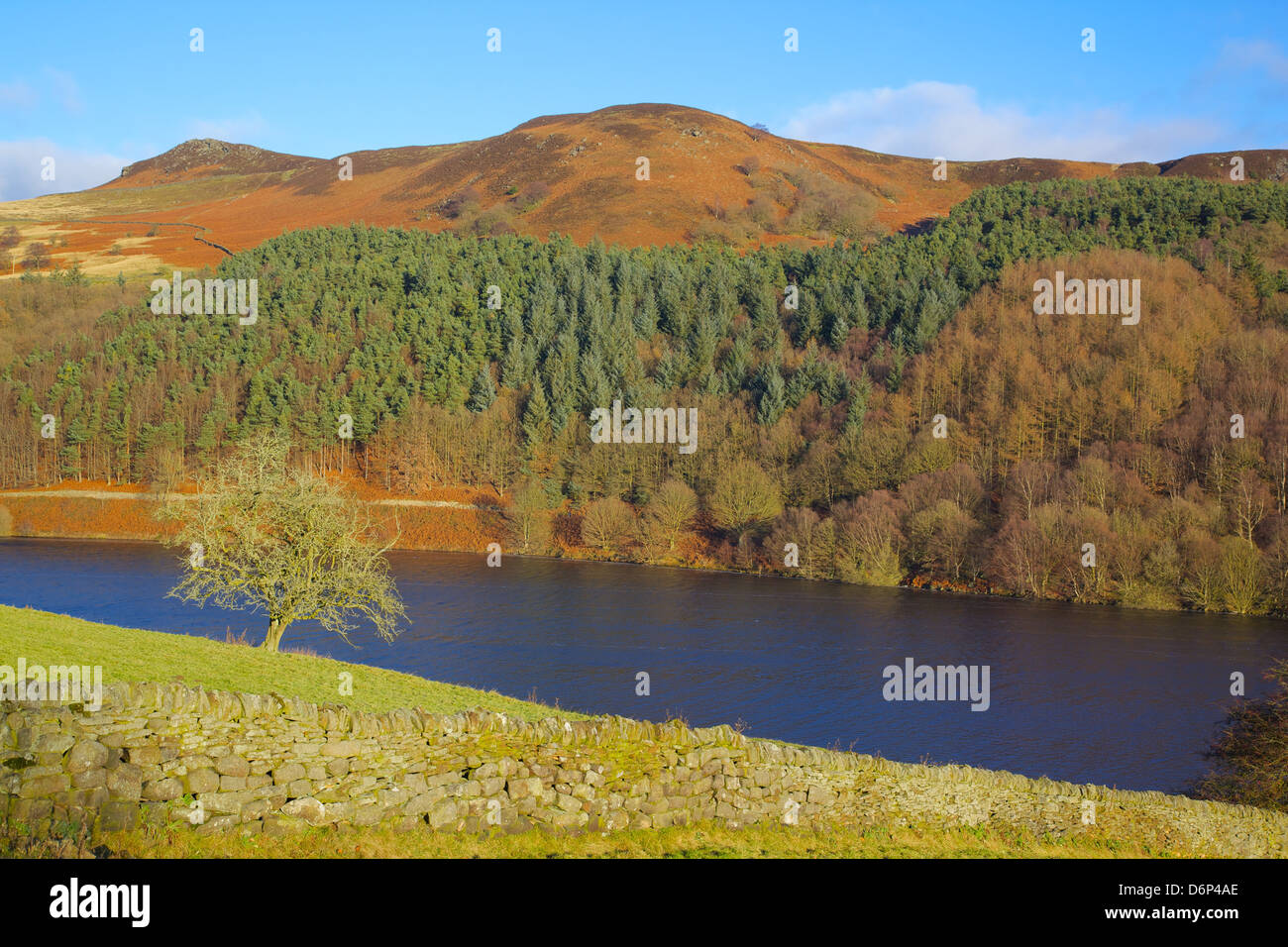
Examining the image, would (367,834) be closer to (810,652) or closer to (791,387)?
(810,652)

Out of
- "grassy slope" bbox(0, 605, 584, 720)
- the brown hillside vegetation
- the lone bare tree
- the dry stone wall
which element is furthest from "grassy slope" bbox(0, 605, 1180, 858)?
the brown hillside vegetation

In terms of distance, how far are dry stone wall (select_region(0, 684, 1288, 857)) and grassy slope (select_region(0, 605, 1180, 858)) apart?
25 centimetres

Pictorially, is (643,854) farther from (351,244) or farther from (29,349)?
(351,244)

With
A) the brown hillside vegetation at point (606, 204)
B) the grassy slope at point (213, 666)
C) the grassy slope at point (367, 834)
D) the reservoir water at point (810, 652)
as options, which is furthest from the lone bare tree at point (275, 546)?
the brown hillside vegetation at point (606, 204)

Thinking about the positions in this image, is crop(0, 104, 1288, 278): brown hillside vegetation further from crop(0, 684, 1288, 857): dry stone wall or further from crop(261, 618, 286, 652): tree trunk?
crop(0, 684, 1288, 857): dry stone wall

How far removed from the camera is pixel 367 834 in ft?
38.9

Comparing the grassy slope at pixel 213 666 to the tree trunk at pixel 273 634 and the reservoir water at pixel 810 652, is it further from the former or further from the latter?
the reservoir water at pixel 810 652

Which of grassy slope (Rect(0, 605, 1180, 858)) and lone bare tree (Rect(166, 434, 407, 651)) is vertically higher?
lone bare tree (Rect(166, 434, 407, 651))

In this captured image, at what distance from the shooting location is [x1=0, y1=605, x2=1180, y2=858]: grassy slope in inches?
428

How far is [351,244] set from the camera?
138m

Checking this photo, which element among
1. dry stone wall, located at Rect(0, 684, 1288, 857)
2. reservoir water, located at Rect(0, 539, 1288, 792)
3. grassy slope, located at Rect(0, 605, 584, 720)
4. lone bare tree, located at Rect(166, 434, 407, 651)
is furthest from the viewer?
reservoir water, located at Rect(0, 539, 1288, 792)

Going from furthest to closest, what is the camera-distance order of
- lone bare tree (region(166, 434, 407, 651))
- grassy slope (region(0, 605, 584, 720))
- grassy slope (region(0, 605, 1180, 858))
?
lone bare tree (region(166, 434, 407, 651)) < grassy slope (region(0, 605, 584, 720)) < grassy slope (region(0, 605, 1180, 858))

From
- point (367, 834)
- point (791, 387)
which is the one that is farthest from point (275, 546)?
point (791, 387)

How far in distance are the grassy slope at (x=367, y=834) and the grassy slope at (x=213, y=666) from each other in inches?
1.5
